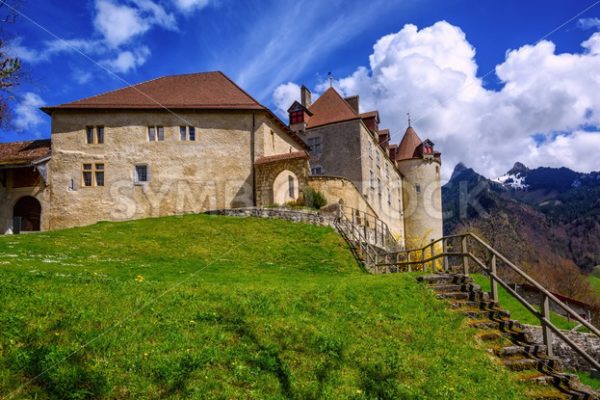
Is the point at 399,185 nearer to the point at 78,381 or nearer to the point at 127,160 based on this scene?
the point at 127,160

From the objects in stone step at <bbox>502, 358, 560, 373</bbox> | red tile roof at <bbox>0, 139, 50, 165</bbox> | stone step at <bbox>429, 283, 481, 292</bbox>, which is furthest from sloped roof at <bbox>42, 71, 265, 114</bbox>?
stone step at <bbox>502, 358, 560, 373</bbox>

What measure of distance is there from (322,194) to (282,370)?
22.1 meters

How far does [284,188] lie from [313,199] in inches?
193

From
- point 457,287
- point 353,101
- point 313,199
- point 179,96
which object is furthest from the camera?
point 353,101

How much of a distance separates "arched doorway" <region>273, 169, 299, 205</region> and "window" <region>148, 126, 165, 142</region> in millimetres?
9222

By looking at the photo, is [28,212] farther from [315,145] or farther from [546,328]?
[546,328]

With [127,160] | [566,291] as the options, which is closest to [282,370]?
[127,160]

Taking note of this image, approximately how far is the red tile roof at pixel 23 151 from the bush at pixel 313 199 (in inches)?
763

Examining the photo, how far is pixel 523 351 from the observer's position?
903 centimetres

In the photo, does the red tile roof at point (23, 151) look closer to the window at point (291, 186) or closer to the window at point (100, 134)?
the window at point (100, 134)

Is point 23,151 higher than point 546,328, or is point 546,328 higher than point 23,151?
point 23,151

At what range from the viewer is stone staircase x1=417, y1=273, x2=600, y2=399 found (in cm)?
790

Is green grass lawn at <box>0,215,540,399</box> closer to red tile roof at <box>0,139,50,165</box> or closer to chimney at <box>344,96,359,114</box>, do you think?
red tile roof at <box>0,139,50,165</box>

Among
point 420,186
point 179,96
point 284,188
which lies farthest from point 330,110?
point 420,186
